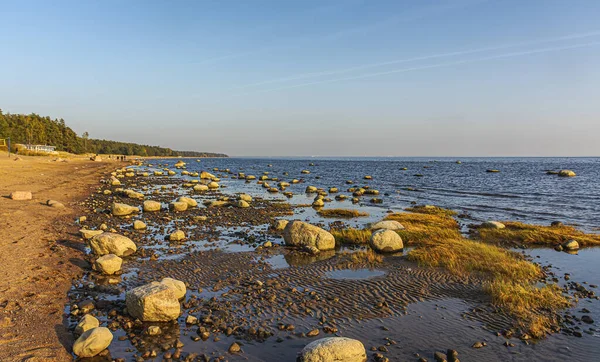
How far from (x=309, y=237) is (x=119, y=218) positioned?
551 inches

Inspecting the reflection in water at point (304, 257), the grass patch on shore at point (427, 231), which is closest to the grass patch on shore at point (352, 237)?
the reflection in water at point (304, 257)

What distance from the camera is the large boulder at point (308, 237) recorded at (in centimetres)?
1872

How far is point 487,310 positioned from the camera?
11.5 meters

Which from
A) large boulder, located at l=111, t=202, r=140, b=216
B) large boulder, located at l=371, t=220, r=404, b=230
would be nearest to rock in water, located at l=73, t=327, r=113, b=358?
large boulder, located at l=371, t=220, r=404, b=230

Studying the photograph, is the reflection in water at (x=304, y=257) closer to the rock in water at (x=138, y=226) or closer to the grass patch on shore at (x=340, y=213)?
the rock in water at (x=138, y=226)

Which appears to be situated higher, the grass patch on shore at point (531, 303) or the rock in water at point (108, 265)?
the rock in water at point (108, 265)

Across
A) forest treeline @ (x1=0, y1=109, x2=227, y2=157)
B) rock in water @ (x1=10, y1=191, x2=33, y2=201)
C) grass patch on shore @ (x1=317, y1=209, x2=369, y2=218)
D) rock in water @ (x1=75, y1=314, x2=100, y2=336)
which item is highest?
forest treeline @ (x1=0, y1=109, x2=227, y2=157)

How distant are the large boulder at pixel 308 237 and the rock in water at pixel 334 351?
10281 mm

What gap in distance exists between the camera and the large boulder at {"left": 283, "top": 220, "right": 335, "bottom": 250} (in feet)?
61.4

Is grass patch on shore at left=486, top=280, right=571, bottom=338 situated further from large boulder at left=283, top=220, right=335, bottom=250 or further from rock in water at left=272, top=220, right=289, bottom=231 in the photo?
rock in water at left=272, top=220, right=289, bottom=231

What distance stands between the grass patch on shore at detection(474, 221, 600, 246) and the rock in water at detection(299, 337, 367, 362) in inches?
657

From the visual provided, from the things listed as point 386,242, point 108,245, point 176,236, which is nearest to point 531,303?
point 386,242

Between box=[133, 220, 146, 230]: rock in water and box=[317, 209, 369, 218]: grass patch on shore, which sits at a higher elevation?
box=[133, 220, 146, 230]: rock in water

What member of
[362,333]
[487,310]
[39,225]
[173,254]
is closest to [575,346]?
[487,310]
